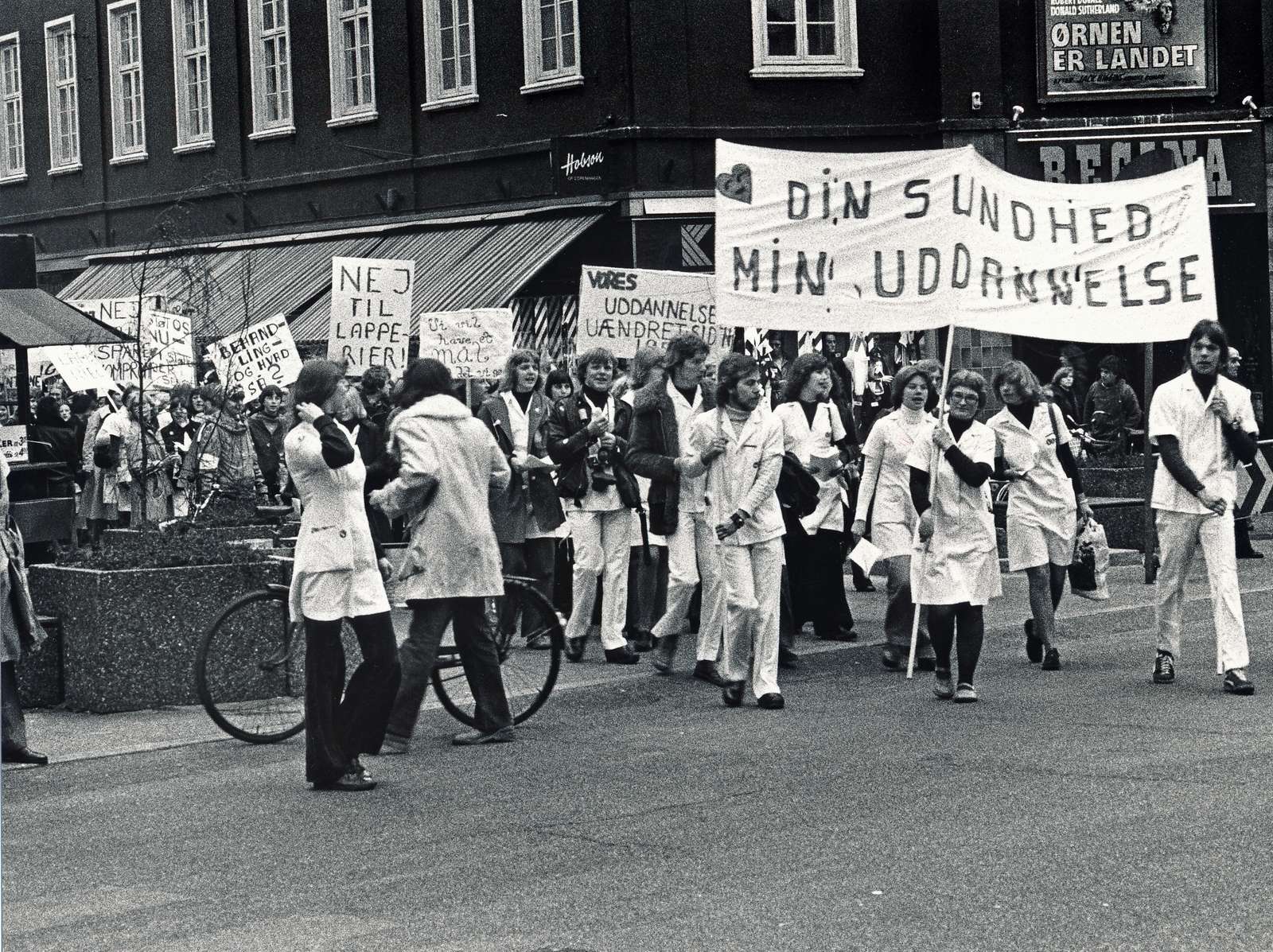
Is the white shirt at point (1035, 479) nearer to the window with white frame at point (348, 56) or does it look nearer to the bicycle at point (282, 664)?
the bicycle at point (282, 664)

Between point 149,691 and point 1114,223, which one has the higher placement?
point 1114,223

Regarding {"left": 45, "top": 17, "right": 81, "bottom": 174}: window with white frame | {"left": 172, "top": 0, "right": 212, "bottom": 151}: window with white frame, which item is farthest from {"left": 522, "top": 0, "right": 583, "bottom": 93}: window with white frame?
{"left": 45, "top": 17, "right": 81, "bottom": 174}: window with white frame

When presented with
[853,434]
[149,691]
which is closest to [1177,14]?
[853,434]

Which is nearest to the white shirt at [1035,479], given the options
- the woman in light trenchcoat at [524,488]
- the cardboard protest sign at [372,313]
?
the woman in light trenchcoat at [524,488]

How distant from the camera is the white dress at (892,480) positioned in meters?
12.8

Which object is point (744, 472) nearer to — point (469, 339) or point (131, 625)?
point (131, 625)

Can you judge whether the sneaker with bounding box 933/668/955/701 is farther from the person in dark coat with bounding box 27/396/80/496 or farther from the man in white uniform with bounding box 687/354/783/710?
the person in dark coat with bounding box 27/396/80/496

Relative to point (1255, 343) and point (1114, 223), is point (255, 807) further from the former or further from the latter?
point (1255, 343)

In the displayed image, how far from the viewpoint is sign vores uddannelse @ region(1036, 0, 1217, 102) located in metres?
25.7

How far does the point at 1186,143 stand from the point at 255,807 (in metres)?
19.4

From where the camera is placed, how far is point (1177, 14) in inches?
1017

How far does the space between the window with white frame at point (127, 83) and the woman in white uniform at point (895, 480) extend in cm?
2418

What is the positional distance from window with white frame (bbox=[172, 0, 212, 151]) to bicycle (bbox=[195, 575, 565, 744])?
2369 centimetres

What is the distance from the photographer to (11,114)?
128ft
